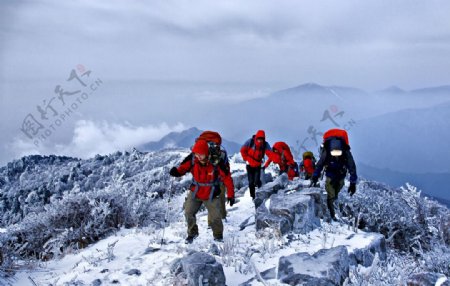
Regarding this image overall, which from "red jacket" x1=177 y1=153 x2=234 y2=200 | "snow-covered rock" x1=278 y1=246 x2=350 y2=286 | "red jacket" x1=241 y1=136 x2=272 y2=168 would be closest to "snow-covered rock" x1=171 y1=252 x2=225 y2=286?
"snow-covered rock" x1=278 y1=246 x2=350 y2=286

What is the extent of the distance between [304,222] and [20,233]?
6.11 m

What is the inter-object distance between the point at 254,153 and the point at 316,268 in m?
5.65

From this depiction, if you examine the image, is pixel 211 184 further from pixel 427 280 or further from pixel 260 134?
pixel 260 134

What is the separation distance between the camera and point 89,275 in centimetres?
518

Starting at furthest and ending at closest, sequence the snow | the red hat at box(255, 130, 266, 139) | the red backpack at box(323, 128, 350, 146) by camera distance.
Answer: the red hat at box(255, 130, 266, 139) → the red backpack at box(323, 128, 350, 146) → the snow

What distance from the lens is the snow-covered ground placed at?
4.97 meters

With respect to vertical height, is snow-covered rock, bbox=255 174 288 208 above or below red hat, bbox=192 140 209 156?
below

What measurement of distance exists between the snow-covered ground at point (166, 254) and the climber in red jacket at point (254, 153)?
Answer: 114 inches

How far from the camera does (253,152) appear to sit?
32.4 ft

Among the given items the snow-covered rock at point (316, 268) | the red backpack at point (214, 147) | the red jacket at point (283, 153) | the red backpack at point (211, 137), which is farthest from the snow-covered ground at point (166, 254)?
the red jacket at point (283, 153)

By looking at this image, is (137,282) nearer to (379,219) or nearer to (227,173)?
(227,173)

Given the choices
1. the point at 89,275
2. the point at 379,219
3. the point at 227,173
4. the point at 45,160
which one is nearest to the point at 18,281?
the point at 89,275

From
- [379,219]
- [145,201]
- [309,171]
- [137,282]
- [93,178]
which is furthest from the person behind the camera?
[93,178]

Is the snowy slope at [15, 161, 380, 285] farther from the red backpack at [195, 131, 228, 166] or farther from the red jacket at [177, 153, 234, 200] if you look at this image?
the red backpack at [195, 131, 228, 166]
